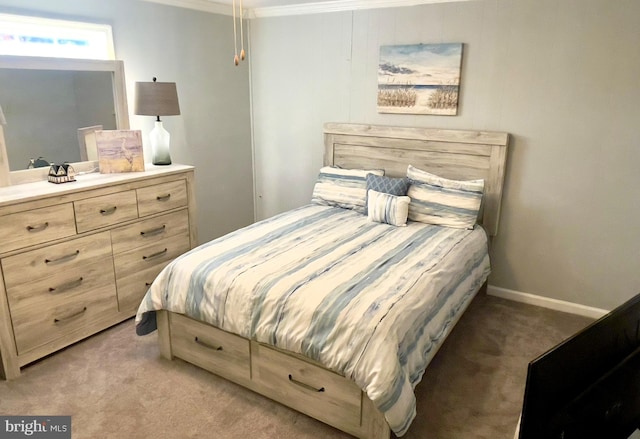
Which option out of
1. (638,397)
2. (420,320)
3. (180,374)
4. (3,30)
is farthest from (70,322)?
(638,397)

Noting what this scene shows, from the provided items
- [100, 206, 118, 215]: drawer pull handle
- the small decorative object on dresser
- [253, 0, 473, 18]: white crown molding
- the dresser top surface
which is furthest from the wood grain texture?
[253, 0, 473, 18]: white crown molding

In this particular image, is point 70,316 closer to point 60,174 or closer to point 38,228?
point 38,228

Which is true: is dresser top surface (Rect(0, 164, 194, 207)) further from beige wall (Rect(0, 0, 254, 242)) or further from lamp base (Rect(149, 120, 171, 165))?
beige wall (Rect(0, 0, 254, 242))

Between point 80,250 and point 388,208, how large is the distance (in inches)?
78.8

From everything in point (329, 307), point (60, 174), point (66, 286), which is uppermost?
point (60, 174)

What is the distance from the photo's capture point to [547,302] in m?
3.38

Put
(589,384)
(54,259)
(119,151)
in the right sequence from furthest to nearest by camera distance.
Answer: (119,151) → (54,259) → (589,384)

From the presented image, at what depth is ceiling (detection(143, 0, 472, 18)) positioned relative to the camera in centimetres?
354

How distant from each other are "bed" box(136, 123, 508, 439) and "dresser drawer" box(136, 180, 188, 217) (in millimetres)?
642

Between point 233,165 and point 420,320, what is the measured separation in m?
2.77

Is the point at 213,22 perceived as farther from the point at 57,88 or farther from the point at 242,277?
the point at 242,277

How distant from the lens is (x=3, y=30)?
2676 millimetres

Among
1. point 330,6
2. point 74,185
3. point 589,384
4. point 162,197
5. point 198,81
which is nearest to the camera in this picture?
point 589,384

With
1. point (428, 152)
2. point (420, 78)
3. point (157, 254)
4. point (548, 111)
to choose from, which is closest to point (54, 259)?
point (157, 254)
